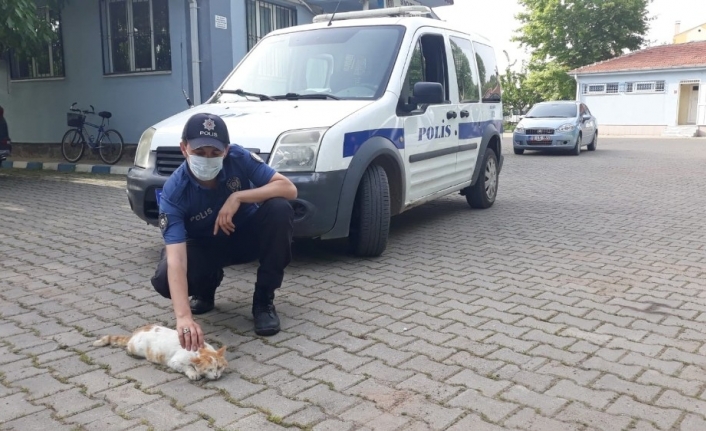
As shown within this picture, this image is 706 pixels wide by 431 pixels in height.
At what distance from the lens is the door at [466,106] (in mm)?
6902

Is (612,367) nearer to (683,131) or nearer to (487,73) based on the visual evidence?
(487,73)

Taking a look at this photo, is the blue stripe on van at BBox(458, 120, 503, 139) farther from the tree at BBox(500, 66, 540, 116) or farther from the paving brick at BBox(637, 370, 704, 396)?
the tree at BBox(500, 66, 540, 116)

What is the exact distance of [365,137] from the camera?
5.09m

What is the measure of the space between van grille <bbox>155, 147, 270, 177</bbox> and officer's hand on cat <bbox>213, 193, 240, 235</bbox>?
1.59 metres

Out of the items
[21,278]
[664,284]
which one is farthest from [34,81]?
[664,284]

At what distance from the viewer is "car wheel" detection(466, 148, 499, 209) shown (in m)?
7.86

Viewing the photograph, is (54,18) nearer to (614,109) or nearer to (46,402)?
(46,402)

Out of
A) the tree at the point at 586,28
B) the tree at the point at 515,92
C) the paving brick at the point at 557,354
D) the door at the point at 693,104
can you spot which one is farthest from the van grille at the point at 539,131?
the tree at the point at 515,92

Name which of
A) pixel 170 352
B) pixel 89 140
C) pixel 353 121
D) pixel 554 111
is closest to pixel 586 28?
pixel 554 111

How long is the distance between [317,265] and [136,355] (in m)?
2.07

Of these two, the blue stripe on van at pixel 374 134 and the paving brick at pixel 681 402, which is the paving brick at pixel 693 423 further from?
the blue stripe on van at pixel 374 134

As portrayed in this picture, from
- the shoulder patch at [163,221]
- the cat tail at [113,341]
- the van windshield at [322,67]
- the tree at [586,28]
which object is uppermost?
the tree at [586,28]

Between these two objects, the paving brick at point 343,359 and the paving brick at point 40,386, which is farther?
the paving brick at point 343,359

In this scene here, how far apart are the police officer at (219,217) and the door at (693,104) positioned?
38251 mm
